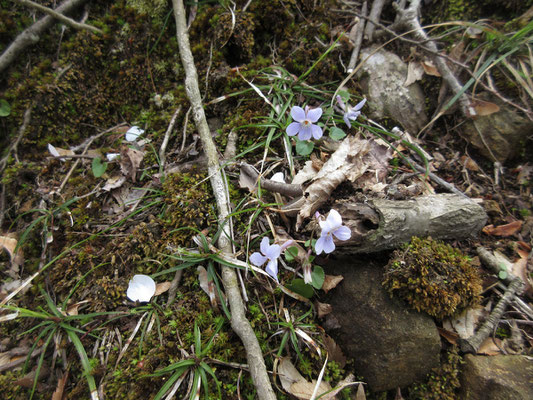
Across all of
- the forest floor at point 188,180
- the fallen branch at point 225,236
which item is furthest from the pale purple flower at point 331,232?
the fallen branch at point 225,236

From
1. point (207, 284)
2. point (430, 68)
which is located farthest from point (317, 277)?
point (430, 68)

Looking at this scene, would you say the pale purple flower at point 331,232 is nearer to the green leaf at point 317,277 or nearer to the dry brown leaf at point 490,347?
the green leaf at point 317,277

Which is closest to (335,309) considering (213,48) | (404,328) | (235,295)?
(404,328)

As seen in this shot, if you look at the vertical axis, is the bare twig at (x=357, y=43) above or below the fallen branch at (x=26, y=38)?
below

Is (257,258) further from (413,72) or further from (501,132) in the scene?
(501,132)

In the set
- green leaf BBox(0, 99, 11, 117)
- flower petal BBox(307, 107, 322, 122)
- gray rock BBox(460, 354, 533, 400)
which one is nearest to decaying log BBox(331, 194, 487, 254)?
flower petal BBox(307, 107, 322, 122)

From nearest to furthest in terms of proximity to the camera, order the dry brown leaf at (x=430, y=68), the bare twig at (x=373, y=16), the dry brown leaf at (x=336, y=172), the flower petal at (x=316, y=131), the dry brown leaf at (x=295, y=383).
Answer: the dry brown leaf at (x=295, y=383) < the dry brown leaf at (x=336, y=172) < the flower petal at (x=316, y=131) < the dry brown leaf at (x=430, y=68) < the bare twig at (x=373, y=16)

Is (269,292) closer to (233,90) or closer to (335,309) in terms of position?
(335,309)

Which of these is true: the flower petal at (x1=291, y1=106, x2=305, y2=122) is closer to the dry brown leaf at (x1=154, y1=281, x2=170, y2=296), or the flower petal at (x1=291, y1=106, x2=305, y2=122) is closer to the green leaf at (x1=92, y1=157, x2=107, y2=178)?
the dry brown leaf at (x1=154, y1=281, x2=170, y2=296)
